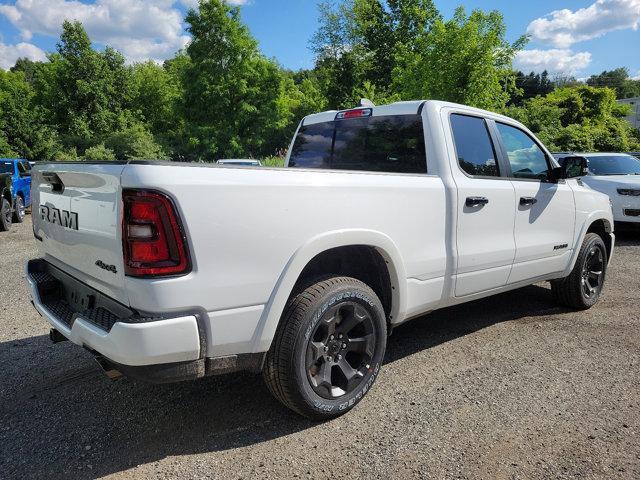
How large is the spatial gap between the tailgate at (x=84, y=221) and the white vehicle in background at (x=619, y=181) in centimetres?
958

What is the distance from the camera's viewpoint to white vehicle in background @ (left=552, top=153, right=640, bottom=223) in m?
8.96

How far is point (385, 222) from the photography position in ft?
9.18

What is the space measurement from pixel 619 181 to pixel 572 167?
6.01m

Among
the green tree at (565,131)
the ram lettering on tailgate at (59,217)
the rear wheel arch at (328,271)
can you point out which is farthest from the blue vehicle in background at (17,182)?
the green tree at (565,131)

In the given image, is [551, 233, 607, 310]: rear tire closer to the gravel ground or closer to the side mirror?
the gravel ground

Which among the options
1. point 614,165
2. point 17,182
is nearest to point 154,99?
point 17,182

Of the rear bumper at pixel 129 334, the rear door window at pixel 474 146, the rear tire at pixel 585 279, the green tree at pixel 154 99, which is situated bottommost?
the rear tire at pixel 585 279

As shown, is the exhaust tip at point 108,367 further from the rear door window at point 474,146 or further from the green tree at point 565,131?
the green tree at point 565,131

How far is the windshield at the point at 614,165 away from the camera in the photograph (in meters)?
9.84

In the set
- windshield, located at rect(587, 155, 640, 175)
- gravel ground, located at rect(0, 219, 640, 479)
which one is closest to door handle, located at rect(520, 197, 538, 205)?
gravel ground, located at rect(0, 219, 640, 479)

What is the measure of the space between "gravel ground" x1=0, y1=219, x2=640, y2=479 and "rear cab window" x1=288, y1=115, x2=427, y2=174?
1.51 meters

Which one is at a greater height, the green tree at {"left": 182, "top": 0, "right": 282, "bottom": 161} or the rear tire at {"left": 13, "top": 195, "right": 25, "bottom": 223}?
the green tree at {"left": 182, "top": 0, "right": 282, "bottom": 161}

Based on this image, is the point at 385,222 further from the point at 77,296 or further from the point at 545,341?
the point at 545,341

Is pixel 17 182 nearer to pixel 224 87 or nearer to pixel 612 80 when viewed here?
pixel 224 87
